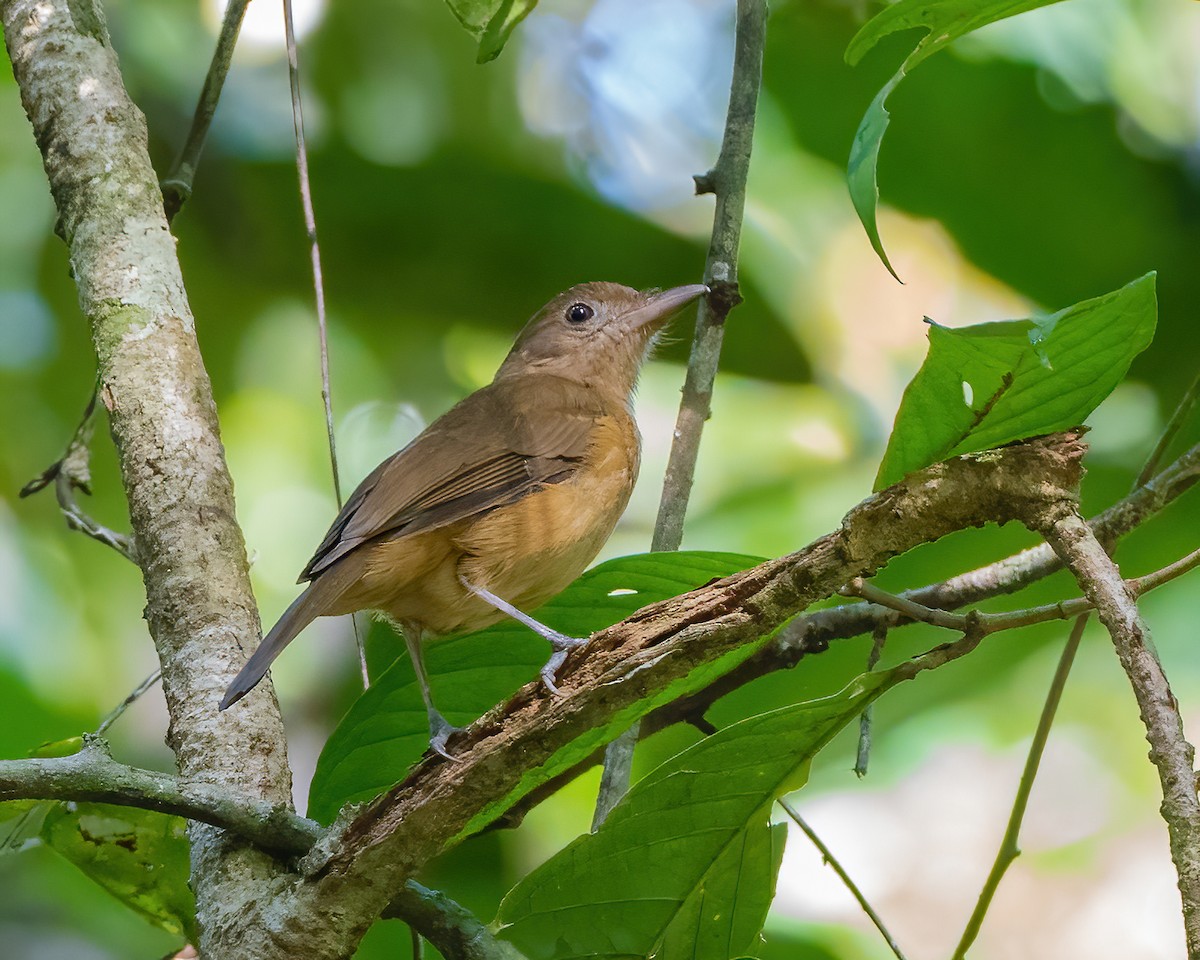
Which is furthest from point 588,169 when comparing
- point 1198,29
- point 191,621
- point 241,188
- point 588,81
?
point 191,621

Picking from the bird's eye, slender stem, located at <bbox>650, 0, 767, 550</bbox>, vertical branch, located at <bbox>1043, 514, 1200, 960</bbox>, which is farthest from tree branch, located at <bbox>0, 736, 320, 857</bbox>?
the bird's eye

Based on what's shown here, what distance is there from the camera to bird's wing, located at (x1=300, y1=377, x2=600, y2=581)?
2648 mm

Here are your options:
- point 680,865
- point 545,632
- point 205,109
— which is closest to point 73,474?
point 205,109

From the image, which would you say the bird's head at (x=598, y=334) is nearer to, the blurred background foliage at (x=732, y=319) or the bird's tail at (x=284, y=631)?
the blurred background foliage at (x=732, y=319)

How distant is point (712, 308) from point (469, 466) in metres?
0.68

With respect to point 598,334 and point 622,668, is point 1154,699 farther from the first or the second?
point 598,334

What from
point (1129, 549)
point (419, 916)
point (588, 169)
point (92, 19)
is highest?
point (588, 169)

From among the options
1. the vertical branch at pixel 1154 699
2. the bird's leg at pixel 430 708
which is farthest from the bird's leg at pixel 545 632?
the vertical branch at pixel 1154 699

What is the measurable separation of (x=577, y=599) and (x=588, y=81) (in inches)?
138

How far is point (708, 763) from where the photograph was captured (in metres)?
1.98

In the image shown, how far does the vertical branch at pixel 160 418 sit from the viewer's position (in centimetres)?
209

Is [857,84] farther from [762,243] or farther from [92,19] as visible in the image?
[92,19]

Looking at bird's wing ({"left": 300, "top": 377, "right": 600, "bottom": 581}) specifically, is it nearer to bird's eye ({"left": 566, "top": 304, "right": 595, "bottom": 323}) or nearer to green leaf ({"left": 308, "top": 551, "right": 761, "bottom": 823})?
green leaf ({"left": 308, "top": 551, "right": 761, "bottom": 823})

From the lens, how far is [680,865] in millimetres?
2035
